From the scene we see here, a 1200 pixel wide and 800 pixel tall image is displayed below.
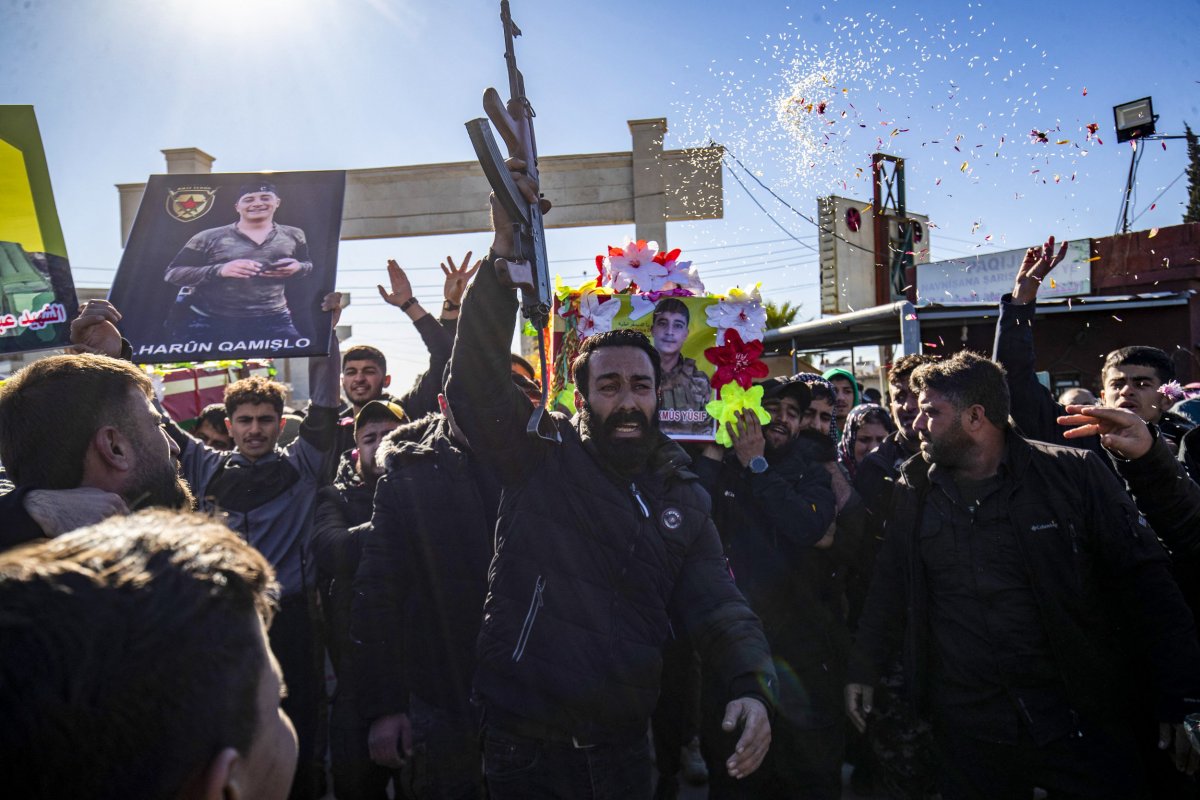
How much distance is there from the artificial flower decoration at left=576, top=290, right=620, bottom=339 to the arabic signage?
13.7 metres

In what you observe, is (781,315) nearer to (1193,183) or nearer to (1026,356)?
(1193,183)

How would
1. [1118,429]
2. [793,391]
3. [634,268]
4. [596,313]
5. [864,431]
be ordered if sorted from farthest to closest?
[864,431] → [793,391] → [634,268] → [596,313] → [1118,429]

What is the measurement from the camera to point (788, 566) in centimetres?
368

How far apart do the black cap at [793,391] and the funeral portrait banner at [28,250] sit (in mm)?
3464

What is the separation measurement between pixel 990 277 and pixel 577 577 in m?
17.2

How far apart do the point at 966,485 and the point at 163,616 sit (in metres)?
2.82

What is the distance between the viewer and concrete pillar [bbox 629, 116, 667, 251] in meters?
9.76

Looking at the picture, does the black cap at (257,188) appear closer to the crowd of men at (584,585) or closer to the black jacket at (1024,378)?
the crowd of men at (584,585)

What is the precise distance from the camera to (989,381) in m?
3.00

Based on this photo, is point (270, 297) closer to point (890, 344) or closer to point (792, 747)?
point (792, 747)

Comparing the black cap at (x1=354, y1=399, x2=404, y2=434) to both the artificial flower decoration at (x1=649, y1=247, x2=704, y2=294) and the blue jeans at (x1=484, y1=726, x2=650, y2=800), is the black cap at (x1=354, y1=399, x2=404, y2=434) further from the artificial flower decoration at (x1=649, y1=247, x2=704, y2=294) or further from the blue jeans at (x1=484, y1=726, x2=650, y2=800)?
the blue jeans at (x1=484, y1=726, x2=650, y2=800)


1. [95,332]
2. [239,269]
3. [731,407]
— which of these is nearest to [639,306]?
[731,407]

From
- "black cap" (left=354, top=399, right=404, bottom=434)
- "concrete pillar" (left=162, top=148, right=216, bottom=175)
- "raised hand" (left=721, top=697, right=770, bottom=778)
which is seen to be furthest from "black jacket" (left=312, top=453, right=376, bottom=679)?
"concrete pillar" (left=162, top=148, right=216, bottom=175)

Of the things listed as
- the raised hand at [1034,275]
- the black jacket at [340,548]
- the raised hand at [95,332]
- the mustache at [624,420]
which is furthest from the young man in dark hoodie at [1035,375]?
the raised hand at [95,332]
